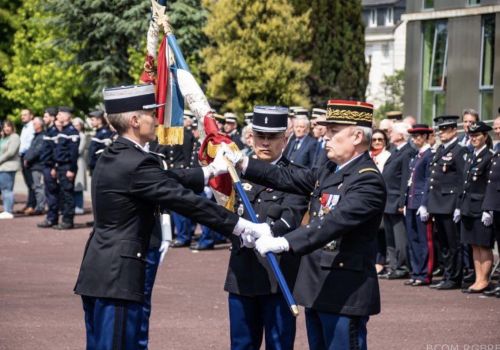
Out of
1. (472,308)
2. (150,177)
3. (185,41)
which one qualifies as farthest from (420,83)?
(150,177)

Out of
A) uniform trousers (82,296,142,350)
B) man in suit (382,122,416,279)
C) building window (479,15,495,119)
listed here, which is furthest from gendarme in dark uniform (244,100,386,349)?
building window (479,15,495,119)

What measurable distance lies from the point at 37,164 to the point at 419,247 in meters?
10.6

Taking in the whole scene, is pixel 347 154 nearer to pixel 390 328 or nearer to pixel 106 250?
pixel 106 250

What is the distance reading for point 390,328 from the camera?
10.4 metres

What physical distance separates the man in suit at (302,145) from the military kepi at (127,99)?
9471 millimetres

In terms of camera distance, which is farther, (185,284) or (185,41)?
(185,41)

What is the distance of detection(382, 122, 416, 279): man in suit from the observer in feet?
46.8

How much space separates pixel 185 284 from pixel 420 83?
1147 cm

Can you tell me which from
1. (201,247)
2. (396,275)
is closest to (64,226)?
(201,247)

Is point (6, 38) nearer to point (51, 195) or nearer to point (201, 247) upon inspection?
point (51, 195)

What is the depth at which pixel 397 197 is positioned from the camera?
568 inches

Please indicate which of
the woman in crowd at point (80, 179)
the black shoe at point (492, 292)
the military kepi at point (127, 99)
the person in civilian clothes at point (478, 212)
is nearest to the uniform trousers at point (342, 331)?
the military kepi at point (127, 99)

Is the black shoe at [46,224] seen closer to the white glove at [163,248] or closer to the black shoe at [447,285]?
the black shoe at [447,285]

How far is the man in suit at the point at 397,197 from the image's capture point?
14250 millimetres
